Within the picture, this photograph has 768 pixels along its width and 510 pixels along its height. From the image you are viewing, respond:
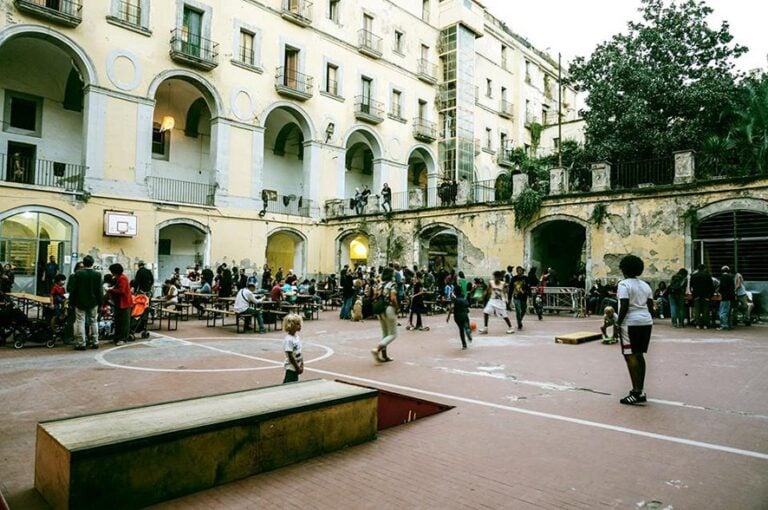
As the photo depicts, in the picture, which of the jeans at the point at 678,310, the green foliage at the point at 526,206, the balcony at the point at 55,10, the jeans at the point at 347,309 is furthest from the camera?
the green foliage at the point at 526,206

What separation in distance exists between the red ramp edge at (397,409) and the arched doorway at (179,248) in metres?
21.0

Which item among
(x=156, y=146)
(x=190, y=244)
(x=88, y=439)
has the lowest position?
(x=88, y=439)

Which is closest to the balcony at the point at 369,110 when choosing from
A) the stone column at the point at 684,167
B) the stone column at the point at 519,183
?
the stone column at the point at 519,183

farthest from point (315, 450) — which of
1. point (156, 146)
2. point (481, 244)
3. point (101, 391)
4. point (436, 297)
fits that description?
point (156, 146)

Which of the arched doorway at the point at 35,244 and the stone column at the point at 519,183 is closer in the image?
the arched doorway at the point at 35,244

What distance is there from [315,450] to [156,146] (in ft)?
84.9

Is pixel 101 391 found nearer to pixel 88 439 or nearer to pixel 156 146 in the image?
pixel 88 439

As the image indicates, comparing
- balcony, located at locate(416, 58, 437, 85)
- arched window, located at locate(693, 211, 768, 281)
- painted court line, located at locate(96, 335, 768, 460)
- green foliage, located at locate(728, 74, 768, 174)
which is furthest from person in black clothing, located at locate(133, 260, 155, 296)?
balcony, located at locate(416, 58, 437, 85)

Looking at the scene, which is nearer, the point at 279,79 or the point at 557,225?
the point at 557,225

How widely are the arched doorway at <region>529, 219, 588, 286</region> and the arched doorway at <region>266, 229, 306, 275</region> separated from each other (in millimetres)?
13673

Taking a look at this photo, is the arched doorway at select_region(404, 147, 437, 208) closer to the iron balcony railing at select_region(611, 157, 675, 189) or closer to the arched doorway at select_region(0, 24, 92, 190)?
the iron balcony railing at select_region(611, 157, 675, 189)

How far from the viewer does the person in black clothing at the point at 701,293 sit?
45.4 feet

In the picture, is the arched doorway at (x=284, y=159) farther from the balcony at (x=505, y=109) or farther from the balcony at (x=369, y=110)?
the balcony at (x=505, y=109)

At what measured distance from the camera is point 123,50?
69.8ft
